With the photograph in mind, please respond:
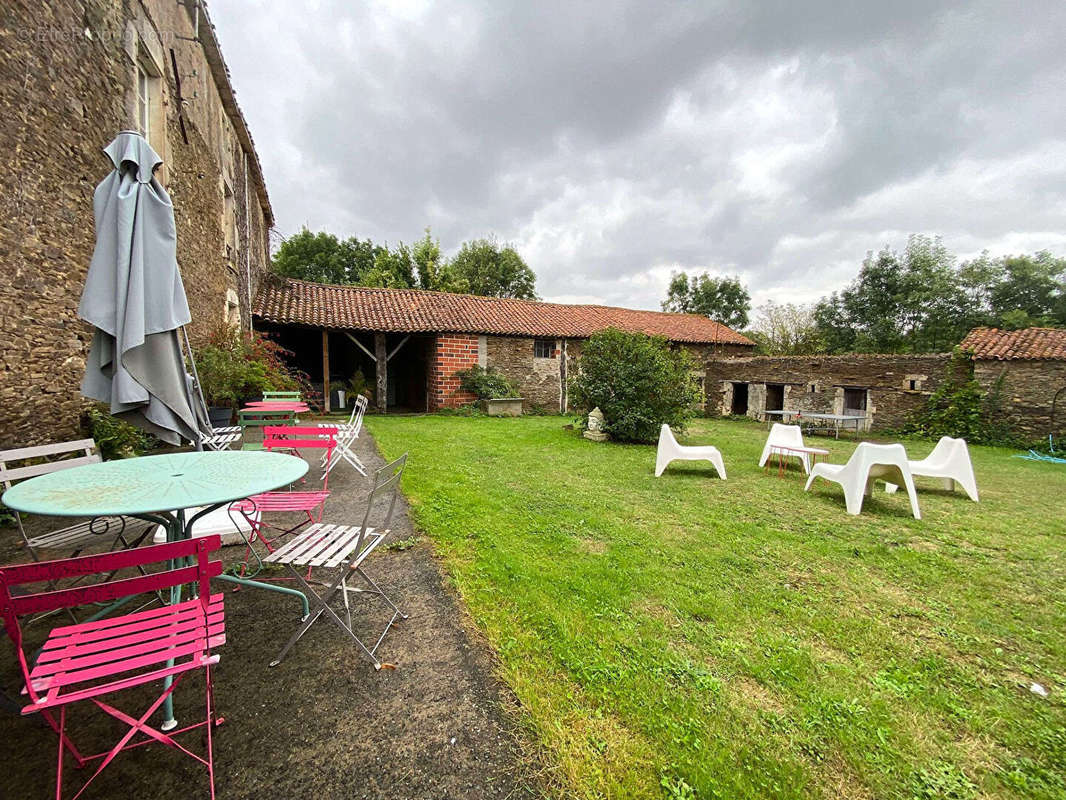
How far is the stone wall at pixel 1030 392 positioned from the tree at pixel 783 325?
12.7 metres

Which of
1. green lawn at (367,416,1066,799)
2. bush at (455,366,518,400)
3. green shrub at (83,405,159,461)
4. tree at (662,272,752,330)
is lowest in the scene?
green lawn at (367,416,1066,799)

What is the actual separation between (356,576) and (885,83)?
12.4 m

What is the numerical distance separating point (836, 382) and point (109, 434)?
17301mm

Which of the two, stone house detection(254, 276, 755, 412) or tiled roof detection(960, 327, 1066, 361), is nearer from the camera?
tiled roof detection(960, 327, 1066, 361)

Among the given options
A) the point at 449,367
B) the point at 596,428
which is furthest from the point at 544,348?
the point at 596,428

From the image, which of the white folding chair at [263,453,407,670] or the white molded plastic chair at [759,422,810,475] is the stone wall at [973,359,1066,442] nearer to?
the white molded plastic chair at [759,422,810,475]

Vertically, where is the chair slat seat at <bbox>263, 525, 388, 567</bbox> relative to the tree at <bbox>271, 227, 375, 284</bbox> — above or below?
below

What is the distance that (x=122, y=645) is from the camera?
4.63 ft

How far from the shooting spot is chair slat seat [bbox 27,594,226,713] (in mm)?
1264

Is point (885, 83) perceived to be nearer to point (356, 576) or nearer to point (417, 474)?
point (417, 474)

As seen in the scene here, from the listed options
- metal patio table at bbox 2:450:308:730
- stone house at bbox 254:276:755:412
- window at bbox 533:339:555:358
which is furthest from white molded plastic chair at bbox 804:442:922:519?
window at bbox 533:339:555:358

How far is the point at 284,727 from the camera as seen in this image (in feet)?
5.53

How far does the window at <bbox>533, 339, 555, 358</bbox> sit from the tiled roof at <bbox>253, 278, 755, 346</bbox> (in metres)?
0.43

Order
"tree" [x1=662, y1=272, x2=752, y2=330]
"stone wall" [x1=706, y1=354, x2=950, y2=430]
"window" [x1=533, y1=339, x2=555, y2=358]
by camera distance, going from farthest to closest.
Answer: "tree" [x1=662, y1=272, x2=752, y2=330]
"window" [x1=533, y1=339, x2=555, y2=358]
"stone wall" [x1=706, y1=354, x2=950, y2=430]
